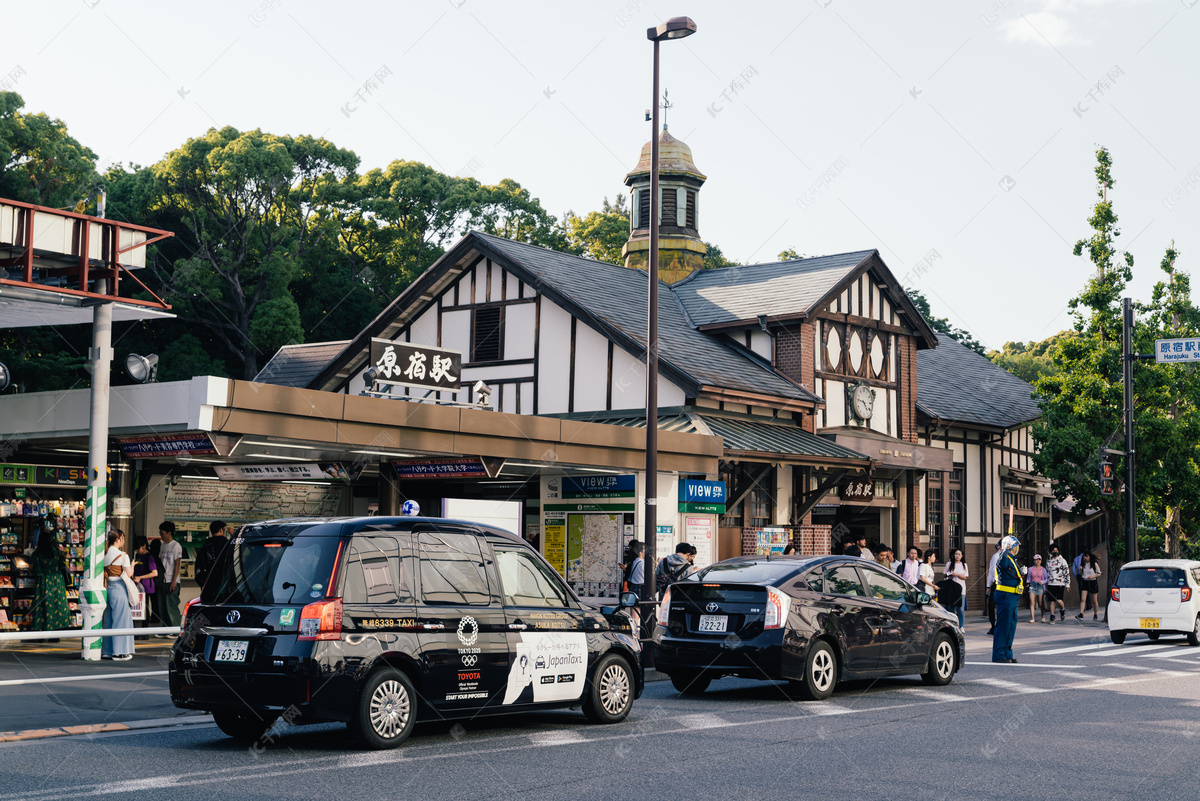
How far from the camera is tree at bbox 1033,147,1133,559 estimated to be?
104 feet

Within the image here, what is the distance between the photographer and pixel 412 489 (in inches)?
942

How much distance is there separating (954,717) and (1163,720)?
1913 mm

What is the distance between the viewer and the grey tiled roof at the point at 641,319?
2584cm

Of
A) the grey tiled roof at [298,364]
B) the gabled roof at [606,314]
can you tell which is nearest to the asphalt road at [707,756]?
the gabled roof at [606,314]

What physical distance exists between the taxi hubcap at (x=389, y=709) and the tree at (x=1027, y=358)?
6389 centimetres

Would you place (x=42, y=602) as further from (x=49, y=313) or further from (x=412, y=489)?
(x=412, y=489)

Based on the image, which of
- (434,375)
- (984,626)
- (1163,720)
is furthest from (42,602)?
(984,626)

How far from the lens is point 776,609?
1277 centimetres

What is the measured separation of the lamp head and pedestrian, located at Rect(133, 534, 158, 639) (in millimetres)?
10492

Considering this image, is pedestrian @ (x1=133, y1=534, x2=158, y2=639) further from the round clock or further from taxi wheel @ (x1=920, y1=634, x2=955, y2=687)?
the round clock

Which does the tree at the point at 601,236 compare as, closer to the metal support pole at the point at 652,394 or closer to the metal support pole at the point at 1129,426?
the metal support pole at the point at 1129,426

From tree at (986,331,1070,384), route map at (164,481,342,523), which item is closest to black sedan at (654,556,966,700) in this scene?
route map at (164,481,342,523)

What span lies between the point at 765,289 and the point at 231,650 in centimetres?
2284

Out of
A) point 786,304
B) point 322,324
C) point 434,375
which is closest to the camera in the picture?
point 434,375
